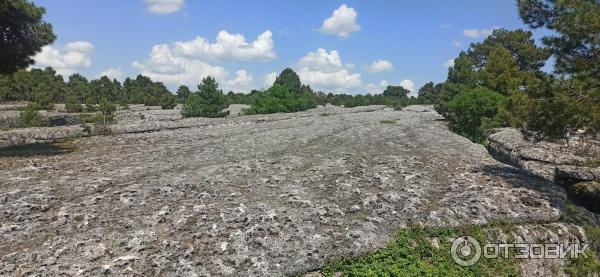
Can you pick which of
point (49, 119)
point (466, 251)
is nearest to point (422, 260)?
point (466, 251)

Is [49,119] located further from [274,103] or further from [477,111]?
[477,111]

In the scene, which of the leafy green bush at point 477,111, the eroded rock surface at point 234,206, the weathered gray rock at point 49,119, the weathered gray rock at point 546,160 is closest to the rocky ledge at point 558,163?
the weathered gray rock at point 546,160

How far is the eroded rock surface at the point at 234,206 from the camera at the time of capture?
1126 centimetres

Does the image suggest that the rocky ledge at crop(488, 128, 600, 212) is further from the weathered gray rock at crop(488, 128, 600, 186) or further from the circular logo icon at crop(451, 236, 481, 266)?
the circular logo icon at crop(451, 236, 481, 266)

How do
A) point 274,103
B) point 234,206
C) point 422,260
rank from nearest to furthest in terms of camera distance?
point 422,260 → point 234,206 → point 274,103

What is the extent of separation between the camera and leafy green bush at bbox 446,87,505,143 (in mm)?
45438

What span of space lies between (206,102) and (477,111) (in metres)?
57.3

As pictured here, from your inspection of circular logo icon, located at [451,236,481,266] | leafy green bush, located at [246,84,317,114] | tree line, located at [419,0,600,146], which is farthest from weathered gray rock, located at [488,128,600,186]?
leafy green bush, located at [246,84,317,114]

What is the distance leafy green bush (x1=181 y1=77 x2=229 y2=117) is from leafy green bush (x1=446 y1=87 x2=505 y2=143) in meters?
50.2

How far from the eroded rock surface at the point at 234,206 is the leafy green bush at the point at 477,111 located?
938 inches

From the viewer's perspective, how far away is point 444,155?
949 inches

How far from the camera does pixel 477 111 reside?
46656 millimetres

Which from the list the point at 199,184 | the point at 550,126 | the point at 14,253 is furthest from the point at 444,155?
the point at 14,253

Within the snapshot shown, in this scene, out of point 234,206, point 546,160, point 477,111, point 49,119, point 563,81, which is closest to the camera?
point 234,206
